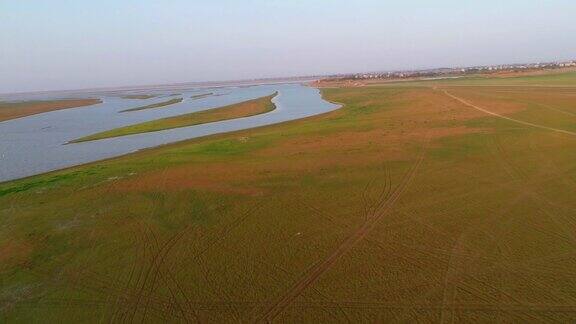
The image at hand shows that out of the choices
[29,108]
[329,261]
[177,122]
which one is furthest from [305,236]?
[29,108]

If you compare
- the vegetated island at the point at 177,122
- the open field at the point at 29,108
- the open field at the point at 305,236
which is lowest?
the open field at the point at 29,108

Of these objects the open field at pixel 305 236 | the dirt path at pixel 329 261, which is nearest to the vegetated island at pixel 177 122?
the open field at pixel 305 236

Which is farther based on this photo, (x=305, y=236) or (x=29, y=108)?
(x=29, y=108)

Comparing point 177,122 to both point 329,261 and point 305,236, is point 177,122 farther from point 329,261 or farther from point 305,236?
point 329,261

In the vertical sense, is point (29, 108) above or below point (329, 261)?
below

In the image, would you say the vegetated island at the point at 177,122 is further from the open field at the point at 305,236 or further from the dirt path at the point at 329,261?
the dirt path at the point at 329,261

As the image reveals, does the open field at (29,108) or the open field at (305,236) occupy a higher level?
the open field at (305,236)

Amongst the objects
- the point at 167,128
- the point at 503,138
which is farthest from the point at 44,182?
the point at 503,138
